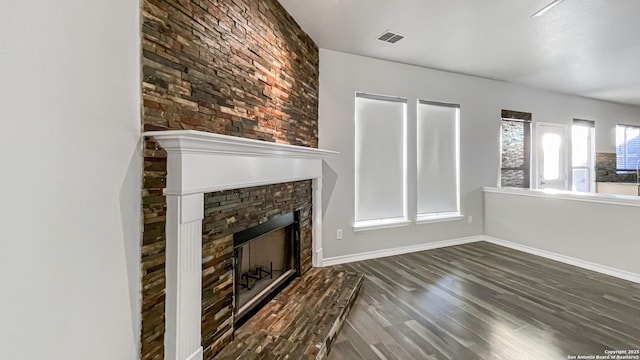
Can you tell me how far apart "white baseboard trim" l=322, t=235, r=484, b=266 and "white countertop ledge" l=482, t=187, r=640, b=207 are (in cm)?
88

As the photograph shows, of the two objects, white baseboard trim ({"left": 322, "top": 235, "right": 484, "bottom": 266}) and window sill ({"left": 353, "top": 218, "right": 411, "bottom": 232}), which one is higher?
window sill ({"left": 353, "top": 218, "right": 411, "bottom": 232})

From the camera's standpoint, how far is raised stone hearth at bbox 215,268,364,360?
1709mm

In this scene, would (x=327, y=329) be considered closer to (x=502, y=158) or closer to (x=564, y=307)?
(x=564, y=307)

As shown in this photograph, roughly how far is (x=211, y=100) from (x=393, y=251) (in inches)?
127

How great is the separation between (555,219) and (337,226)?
3.06m

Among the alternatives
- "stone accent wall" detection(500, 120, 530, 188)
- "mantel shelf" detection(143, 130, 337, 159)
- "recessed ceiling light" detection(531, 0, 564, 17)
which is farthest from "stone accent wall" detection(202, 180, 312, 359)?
"stone accent wall" detection(500, 120, 530, 188)

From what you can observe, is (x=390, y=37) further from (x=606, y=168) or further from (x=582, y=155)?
(x=606, y=168)

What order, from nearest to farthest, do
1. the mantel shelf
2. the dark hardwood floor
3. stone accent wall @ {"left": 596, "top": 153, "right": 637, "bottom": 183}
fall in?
the mantel shelf → the dark hardwood floor → stone accent wall @ {"left": 596, "top": 153, "right": 637, "bottom": 183}

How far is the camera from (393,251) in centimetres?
392

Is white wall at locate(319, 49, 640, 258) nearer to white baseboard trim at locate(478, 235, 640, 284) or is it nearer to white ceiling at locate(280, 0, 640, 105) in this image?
white ceiling at locate(280, 0, 640, 105)

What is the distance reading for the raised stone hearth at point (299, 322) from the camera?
171 cm

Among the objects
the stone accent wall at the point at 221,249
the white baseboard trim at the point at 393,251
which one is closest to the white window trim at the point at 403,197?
the white baseboard trim at the point at 393,251

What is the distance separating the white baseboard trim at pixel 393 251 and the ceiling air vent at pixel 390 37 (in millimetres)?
2700

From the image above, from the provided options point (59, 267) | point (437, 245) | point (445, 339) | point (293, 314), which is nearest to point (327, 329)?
point (293, 314)
